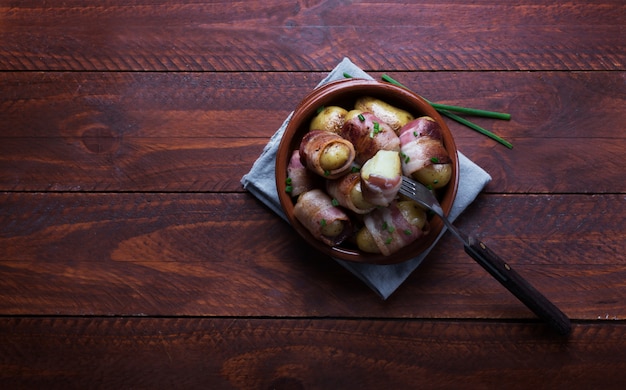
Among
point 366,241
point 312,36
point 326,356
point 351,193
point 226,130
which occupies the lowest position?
point 326,356

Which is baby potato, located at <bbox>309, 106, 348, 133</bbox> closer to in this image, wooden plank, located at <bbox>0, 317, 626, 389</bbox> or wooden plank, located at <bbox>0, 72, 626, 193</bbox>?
wooden plank, located at <bbox>0, 72, 626, 193</bbox>

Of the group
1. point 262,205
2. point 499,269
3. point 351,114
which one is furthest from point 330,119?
point 499,269

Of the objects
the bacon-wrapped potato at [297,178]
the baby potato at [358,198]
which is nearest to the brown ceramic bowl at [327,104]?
the bacon-wrapped potato at [297,178]

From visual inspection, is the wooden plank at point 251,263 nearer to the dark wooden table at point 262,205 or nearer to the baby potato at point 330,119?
the dark wooden table at point 262,205

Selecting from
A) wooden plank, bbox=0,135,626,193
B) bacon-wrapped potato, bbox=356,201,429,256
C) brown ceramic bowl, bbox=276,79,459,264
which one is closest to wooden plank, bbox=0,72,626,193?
wooden plank, bbox=0,135,626,193

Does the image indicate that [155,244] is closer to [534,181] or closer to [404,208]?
[404,208]

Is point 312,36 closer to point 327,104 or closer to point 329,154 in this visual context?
point 327,104
